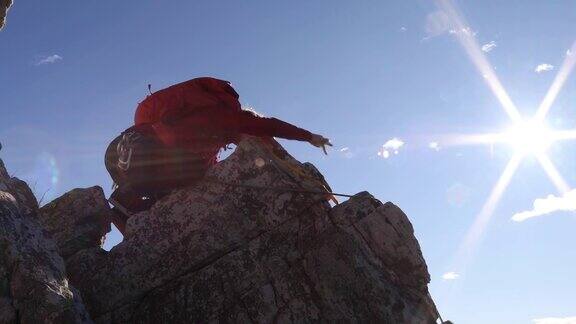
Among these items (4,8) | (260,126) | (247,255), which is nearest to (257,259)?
(247,255)

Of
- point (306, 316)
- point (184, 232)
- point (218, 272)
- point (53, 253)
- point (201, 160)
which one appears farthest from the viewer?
point (201, 160)

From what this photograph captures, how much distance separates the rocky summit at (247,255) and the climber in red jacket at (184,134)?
1.44 feet

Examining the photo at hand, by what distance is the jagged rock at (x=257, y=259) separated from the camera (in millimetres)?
5496

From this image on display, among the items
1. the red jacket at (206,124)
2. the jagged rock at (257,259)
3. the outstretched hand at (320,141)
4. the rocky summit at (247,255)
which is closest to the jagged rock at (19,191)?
the rocky summit at (247,255)

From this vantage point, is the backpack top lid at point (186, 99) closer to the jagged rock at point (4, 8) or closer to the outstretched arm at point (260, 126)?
the outstretched arm at point (260, 126)

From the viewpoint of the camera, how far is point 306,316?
17.8ft

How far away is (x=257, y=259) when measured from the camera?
5.90 meters

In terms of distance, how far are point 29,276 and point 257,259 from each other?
2.45 metres

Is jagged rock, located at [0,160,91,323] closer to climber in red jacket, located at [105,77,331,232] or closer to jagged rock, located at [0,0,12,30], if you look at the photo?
jagged rock, located at [0,0,12,30]

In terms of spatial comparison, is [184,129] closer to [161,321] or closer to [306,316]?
[161,321]

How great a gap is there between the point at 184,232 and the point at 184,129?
1652mm

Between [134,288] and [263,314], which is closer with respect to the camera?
[263,314]

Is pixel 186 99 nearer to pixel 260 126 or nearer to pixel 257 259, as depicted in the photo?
pixel 260 126

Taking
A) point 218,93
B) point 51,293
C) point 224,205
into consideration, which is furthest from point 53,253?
point 218,93
